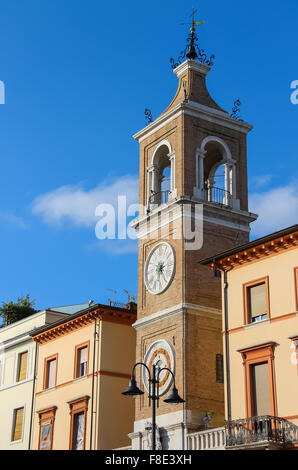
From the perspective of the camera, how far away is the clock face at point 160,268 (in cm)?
3822

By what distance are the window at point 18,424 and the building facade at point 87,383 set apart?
187 cm

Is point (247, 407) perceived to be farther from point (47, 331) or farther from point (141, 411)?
point (47, 331)

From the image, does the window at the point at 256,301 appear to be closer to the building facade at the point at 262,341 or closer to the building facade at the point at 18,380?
the building facade at the point at 262,341

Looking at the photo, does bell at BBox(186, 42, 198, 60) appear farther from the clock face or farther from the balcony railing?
the balcony railing

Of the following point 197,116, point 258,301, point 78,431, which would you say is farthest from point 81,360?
point 197,116

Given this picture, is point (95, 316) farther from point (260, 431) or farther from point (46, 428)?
point (260, 431)

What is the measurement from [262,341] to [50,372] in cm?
1776

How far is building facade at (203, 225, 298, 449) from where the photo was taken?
98.1 feet

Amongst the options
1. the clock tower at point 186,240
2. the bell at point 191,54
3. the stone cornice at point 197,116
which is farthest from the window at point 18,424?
the bell at point 191,54

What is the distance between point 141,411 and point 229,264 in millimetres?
8245

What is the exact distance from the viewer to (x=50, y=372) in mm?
46125

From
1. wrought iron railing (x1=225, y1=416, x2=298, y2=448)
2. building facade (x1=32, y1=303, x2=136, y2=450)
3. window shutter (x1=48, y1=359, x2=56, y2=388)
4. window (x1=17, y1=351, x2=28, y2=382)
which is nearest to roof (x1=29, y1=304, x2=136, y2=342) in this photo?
building facade (x1=32, y1=303, x2=136, y2=450)
